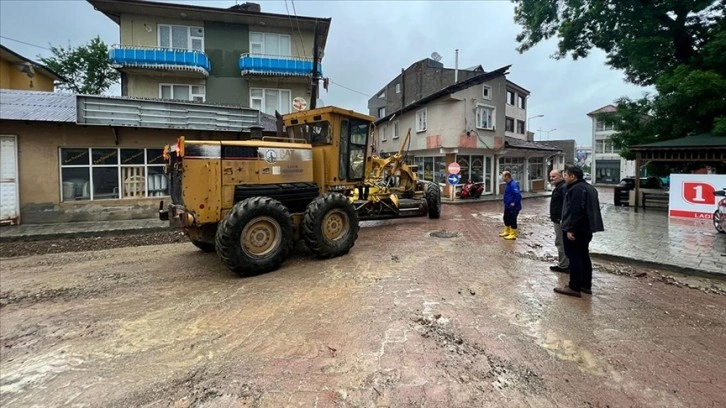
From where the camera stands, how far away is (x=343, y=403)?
2.59 meters

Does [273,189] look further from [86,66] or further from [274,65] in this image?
[86,66]

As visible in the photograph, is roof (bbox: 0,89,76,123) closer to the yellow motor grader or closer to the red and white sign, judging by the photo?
the yellow motor grader

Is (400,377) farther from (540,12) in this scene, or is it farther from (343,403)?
(540,12)

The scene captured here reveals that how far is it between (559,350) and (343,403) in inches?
84.5

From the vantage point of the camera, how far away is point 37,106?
10727 millimetres

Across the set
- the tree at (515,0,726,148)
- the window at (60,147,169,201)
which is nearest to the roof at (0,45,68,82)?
the window at (60,147,169,201)

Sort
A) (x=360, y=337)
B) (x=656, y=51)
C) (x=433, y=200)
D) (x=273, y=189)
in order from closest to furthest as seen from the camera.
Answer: (x=360, y=337) < (x=273, y=189) < (x=433, y=200) < (x=656, y=51)

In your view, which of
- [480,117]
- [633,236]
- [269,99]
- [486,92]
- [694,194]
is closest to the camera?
[633,236]

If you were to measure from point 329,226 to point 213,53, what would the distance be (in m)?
15.4

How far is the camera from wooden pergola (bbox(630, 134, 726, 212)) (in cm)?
1180

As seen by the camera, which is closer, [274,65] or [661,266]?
[661,266]

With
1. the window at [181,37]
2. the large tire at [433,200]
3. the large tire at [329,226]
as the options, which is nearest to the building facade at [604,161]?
the large tire at [433,200]

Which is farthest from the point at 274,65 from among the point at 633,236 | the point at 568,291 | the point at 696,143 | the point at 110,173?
the point at 696,143

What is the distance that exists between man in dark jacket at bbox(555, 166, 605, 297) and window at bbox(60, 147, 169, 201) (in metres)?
13.0
